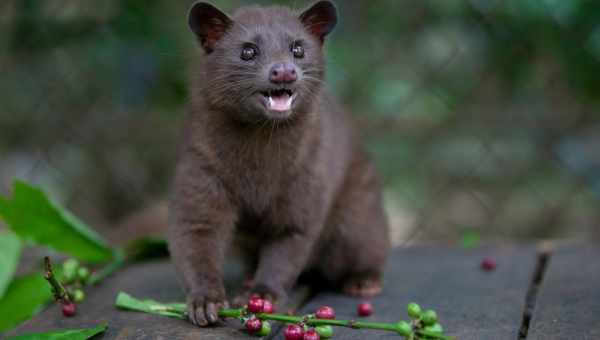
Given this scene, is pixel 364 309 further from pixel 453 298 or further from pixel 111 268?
pixel 111 268

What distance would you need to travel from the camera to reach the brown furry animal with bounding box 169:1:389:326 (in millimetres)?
2898

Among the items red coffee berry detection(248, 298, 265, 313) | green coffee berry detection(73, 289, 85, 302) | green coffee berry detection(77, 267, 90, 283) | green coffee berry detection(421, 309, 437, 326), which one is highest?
green coffee berry detection(77, 267, 90, 283)

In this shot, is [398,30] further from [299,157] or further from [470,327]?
[470,327]

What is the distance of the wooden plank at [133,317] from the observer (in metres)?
2.56

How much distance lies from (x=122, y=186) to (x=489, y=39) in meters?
2.56

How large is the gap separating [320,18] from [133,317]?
1.43 metres

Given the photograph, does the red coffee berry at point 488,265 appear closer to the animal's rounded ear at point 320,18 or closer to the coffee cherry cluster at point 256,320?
the animal's rounded ear at point 320,18

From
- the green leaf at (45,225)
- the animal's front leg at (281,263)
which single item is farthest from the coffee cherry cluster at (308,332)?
the green leaf at (45,225)

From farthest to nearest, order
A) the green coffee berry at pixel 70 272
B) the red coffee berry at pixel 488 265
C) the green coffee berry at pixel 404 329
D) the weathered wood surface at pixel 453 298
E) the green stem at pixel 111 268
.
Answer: the red coffee berry at pixel 488 265 < the green stem at pixel 111 268 < the green coffee berry at pixel 70 272 < the weathered wood surface at pixel 453 298 < the green coffee berry at pixel 404 329

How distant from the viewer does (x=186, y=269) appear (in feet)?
9.49

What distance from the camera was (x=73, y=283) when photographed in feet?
10.4

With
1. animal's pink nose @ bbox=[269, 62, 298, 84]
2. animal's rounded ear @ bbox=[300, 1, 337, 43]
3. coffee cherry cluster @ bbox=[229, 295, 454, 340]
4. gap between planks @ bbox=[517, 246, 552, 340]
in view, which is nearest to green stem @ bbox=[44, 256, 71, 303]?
coffee cherry cluster @ bbox=[229, 295, 454, 340]

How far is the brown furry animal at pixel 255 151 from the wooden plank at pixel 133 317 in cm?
19

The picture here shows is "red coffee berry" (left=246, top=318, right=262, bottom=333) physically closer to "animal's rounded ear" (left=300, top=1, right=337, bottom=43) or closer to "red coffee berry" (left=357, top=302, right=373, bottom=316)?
"red coffee berry" (left=357, top=302, right=373, bottom=316)
